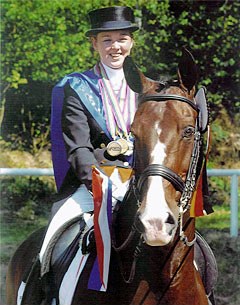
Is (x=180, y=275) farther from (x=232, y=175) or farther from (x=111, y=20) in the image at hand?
(x=232, y=175)

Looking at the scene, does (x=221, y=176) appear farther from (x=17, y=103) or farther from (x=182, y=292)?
(x=182, y=292)

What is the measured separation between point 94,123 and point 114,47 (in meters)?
0.34

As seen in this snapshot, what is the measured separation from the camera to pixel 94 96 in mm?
3004

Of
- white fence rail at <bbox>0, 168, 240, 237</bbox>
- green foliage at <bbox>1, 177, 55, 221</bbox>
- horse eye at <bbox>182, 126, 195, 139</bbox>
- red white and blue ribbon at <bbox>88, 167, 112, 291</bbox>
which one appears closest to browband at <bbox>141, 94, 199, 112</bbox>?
horse eye at <bbox>182, 126, 195, 139</bbox>

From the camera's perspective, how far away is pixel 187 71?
252 cm

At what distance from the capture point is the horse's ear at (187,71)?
2490 mm

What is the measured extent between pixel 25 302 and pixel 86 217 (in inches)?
27.4

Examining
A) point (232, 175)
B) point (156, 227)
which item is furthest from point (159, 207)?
point (232, 175)

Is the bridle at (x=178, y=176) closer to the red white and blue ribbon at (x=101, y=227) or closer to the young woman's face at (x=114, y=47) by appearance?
the red white and blue ribbon at (x=101, y=227)

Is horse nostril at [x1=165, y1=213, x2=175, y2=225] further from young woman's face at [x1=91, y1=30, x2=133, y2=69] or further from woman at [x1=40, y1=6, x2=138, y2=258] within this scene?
young woman's face at [x1=91, y1=30, x2=133, y2=69]

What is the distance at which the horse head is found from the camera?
88.4 inches

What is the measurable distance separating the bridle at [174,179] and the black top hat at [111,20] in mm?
625

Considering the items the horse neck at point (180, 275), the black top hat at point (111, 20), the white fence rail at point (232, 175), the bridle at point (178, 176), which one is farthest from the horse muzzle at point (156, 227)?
the white fence rail at point (232, 175)

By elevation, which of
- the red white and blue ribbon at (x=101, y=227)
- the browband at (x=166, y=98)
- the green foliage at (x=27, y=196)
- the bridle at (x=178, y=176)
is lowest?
the green foliage at (x=27, y=196)
